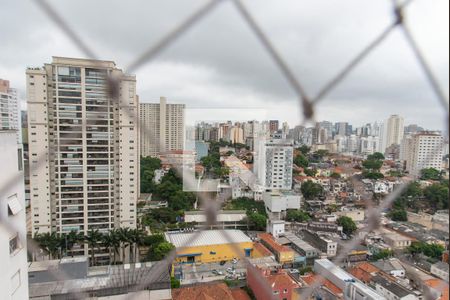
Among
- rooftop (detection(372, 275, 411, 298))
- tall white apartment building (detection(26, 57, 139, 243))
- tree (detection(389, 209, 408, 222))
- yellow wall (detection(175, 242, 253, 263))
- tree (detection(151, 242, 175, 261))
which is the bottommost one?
yellow wall (detection(175, 242, 253, 263))

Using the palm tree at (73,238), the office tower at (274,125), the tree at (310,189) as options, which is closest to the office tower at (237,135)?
the office tower at (274,125)

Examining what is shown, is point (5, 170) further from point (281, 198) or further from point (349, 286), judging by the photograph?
point (281, 198)

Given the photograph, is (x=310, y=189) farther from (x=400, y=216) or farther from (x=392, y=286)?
(x=392, y=286)

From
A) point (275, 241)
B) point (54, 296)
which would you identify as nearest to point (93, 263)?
point (54, 296)

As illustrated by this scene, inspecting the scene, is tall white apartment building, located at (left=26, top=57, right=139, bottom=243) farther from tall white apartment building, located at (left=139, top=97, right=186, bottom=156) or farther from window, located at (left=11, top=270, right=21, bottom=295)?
window, located at (left=11, top=270, right=21, bottom=295)

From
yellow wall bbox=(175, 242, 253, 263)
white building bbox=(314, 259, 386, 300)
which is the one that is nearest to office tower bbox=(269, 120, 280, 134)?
white building bbox=(314, 259, 386, 300)

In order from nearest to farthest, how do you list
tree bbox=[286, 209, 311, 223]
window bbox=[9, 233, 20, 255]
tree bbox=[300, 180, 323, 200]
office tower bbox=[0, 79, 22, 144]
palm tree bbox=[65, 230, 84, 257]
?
window bbox=[9, 233, 20, 255]
office tower bbox=[0, 79, 22, 144]
palm tree bbox=[65, 230, 84, 257]
tree bbox=[286, 209, 311, 223]
tree bbox=[300, 180, 323, 200]

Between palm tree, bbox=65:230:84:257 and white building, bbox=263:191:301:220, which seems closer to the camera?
palm tree, bbox=65:230:84:257

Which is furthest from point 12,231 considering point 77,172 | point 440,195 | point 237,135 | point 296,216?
point 296,216
